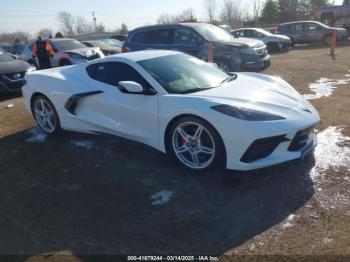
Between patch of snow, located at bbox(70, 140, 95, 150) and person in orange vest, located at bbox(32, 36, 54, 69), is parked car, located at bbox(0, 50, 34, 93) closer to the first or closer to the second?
person in orange vest, located at bbox(32, 36, 54, 69)

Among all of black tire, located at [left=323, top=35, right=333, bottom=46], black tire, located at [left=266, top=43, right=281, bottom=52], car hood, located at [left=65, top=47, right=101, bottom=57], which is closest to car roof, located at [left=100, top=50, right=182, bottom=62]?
car hood, located at [left=65, top=47, right=101, bottom=57]

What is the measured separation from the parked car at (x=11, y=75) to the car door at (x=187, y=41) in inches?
168

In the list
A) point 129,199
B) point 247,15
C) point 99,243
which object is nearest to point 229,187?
A: point 129,199

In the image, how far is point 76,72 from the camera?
5.40m

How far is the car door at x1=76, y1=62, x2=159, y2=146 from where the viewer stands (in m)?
4.29

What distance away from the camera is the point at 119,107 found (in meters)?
4.57

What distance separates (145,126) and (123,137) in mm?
476

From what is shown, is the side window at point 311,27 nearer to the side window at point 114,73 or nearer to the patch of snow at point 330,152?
the patch of snow at point 330,152

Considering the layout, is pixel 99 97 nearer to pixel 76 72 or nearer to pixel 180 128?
pixel 76 72

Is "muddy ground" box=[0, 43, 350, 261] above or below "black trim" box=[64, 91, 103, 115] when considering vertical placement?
below

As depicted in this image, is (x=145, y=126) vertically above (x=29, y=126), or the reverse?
(x=145, y=126)

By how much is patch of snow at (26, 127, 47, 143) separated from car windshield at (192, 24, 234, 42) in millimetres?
5512

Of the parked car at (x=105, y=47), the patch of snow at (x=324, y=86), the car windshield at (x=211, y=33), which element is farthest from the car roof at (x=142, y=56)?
the parked car at (x=105, y=47)

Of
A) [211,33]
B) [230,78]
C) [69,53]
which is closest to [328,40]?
[211,33]
